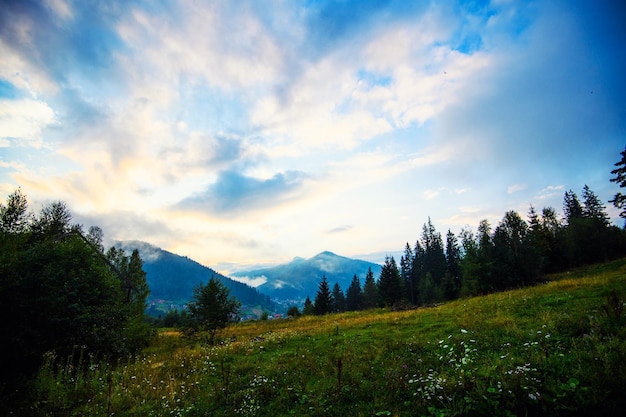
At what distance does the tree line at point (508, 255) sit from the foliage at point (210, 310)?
22444 millimetres

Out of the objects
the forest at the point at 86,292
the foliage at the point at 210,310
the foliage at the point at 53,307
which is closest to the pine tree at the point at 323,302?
the forest at the point at 86,292

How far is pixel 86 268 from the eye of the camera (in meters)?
17.5

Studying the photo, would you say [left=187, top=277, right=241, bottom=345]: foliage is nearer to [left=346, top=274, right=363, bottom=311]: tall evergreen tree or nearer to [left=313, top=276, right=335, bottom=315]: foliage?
[left=313, top=276, right=335, bottom=315]: foliage

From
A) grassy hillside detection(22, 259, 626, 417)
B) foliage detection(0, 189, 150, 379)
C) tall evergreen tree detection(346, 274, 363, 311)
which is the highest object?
foliage detection(0, 189, 150, 379)

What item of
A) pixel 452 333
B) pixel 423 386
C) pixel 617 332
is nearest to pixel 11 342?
pixel 423 386

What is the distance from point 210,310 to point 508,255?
53.3m

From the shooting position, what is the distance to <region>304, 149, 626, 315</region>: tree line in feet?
163

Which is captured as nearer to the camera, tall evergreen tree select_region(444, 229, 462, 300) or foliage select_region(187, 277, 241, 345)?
foliage select_region(187, 277, 241, 345)

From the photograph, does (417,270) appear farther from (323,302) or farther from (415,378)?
(415,378)

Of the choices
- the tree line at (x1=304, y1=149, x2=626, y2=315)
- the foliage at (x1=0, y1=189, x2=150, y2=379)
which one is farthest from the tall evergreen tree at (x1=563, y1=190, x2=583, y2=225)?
the foliage at (x1=0, y1=189, x2=150, y2=379)

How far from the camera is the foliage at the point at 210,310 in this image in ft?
77.4

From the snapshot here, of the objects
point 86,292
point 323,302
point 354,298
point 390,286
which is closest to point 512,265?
point 390,286

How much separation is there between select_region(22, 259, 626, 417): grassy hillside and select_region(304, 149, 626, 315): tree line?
90.5 feet

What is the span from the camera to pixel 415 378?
795 centimetres
